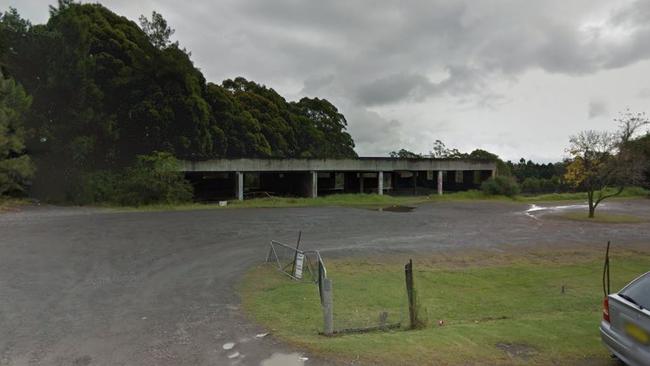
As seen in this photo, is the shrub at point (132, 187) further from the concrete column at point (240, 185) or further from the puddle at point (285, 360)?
the puddle at point (285, 360)

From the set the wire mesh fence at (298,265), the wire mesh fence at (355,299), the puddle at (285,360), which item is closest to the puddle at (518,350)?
the wire mesh fence at (355,299)

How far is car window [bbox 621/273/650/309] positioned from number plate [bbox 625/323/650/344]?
253mm

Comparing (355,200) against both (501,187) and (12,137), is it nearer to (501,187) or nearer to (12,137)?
(501,187)

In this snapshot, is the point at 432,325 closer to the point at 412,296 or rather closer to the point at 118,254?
the point at 412,296

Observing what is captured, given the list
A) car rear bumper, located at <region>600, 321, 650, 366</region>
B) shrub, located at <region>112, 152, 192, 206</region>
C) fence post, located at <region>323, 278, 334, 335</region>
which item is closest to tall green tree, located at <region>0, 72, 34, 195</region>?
shrub, located at <region>112, 152, 192, 206</region>

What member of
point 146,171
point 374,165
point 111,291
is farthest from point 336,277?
point 374,165

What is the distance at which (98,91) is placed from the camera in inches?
1054

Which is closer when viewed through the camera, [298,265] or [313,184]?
[298,265]

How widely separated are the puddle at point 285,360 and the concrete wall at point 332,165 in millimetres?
26979

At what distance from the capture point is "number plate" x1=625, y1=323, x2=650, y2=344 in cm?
404

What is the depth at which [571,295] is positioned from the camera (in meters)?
9.06

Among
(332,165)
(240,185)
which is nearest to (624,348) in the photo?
(240,185)

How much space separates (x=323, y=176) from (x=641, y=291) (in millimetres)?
47717

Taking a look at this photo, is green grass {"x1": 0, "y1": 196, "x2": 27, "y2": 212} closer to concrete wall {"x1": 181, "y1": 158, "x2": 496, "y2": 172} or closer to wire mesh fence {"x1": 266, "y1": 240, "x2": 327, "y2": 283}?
concrete wall {"x1": 181, "y1": 158, "x2": 496, "y2": 172}
